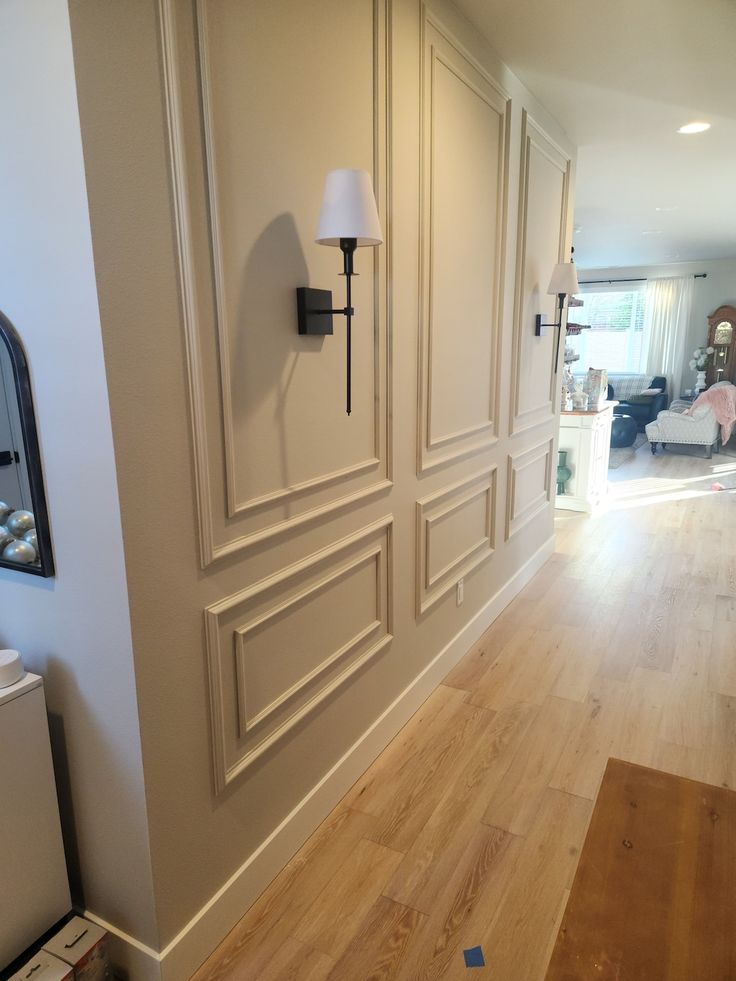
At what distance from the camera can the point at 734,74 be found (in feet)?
9.28

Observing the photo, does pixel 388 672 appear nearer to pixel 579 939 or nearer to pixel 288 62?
pixel 579 939

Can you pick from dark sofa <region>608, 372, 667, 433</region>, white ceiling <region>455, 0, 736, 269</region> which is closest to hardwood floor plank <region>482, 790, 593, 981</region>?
white ceiling <region>455, 0, 736, 269</region>

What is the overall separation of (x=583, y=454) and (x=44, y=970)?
4.80 meters

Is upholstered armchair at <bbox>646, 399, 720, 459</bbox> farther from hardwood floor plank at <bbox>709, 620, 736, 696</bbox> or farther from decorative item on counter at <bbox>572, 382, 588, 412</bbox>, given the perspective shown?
hardwood floor plank at <bbox>709, 620, 736, 696</bbox>

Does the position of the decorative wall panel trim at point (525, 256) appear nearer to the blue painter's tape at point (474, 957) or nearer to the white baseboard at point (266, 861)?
the white baseboard at point (266, 861)

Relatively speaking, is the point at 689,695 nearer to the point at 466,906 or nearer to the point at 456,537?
the point at 456,537

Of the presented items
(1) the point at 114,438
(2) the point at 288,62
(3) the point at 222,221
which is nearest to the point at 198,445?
(1) the point at 114,438

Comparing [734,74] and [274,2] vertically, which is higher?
[734,74]

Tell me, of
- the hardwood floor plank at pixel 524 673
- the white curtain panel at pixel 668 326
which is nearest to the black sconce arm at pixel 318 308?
the hardwood floor plank at pixel 524 673

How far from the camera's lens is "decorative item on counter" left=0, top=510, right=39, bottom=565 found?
1.30m

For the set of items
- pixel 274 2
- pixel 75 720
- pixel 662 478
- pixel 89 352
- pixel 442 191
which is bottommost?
pixel 662 478

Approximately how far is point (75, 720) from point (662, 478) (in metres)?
6.59

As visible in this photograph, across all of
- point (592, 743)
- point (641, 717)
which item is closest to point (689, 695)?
point (641, 717)

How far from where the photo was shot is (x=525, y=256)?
127 inches
